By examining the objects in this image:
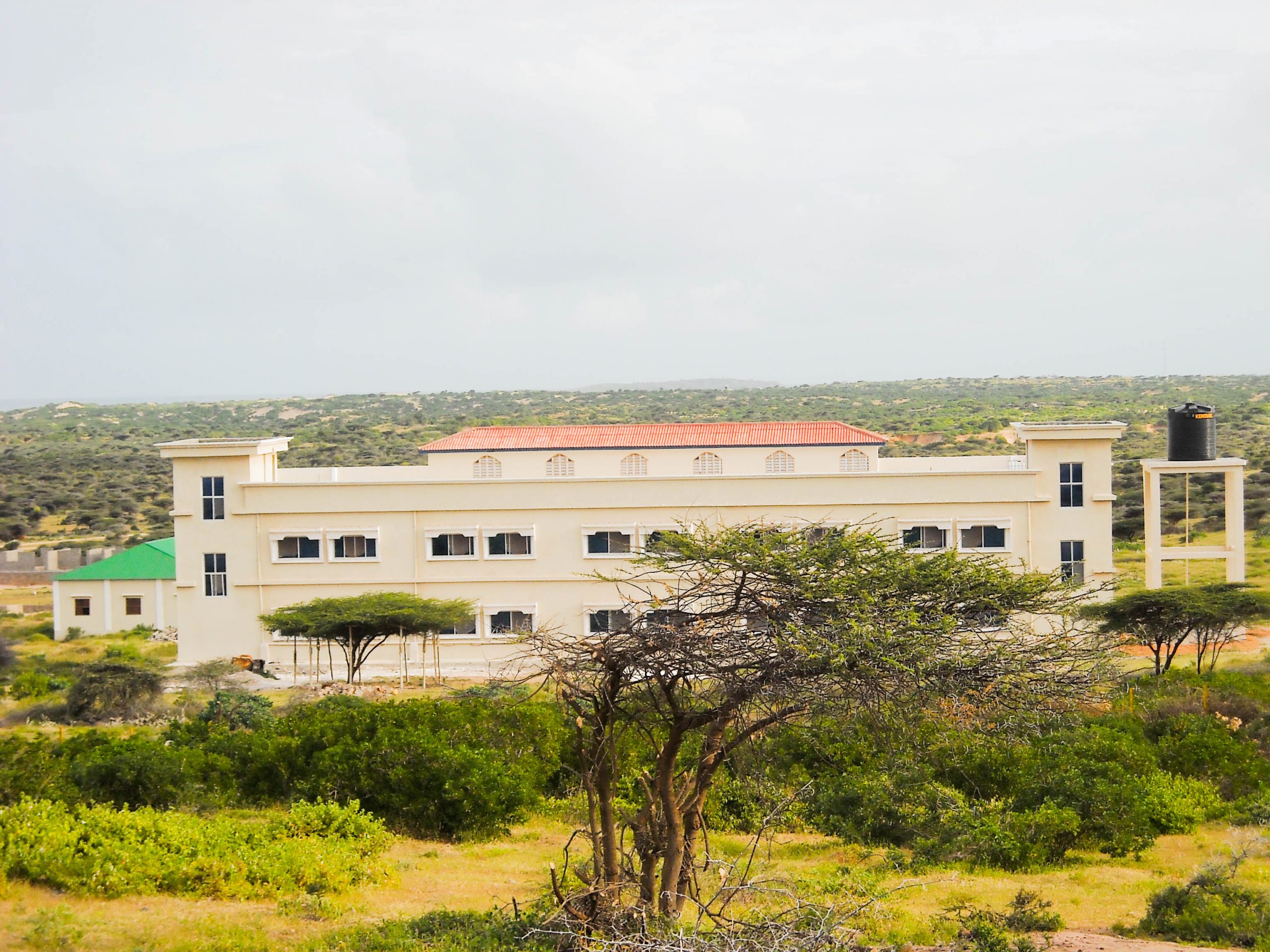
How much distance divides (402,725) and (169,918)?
6563 millimetres

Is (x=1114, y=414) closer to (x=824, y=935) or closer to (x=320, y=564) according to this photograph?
(x=320, y=564)

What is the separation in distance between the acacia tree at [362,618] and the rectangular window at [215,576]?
3060 millimetres

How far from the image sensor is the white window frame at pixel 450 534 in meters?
30.8

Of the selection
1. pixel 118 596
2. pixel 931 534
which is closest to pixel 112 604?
pixel 118 596

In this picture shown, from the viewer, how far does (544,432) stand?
33531mm

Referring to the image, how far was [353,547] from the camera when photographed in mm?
31062

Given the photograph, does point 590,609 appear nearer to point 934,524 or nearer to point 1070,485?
point 934,524

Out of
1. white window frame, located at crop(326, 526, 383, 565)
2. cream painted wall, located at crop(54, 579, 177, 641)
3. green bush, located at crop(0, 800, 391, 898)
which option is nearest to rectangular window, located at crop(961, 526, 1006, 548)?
white window frame, located at crop(326, 526, 383, 565)

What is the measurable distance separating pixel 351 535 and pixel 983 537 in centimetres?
1560

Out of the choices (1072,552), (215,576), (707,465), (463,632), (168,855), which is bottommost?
(463,632)

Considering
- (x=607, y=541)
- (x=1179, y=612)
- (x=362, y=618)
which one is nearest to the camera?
(x=1179, y=612)

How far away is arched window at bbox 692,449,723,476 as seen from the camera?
32.0 metres

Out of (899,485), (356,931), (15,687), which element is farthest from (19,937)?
(899,485)

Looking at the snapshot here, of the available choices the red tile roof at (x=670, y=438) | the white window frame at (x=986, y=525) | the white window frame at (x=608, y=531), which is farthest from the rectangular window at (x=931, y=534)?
the white window frame at (x=608, y=531)
